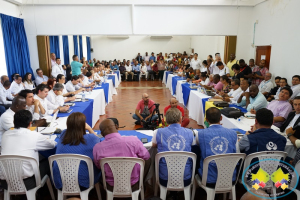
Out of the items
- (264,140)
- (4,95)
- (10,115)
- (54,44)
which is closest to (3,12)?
(4,95)

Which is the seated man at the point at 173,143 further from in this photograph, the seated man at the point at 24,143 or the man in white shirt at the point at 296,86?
the man in white shirt at the point at 296,86

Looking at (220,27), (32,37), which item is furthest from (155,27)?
(32,37)

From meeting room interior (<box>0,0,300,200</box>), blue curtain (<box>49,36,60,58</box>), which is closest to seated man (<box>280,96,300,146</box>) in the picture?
meeting room interior (<box>0,0,300,200</box>)

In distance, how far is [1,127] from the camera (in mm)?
2727

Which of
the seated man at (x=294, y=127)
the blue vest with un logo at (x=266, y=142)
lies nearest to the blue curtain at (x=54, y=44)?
the seated man at (x=294, y=127)

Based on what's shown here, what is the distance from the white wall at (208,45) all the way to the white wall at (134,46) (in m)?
0.97

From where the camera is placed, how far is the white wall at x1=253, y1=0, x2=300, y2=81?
491 cm

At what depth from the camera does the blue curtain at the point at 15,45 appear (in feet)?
19.2

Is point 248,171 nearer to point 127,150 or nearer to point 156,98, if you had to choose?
point 127,150

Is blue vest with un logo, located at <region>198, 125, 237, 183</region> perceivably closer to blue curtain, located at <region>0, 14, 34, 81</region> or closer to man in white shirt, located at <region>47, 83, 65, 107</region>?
man in white shirt, located at <region>47, 83, 65, 107</region>

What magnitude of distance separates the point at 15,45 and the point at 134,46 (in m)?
9.08

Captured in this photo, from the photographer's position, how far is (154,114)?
14.3ft

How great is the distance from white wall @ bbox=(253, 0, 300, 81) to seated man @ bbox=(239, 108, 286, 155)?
137 inches

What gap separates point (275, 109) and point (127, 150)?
8.13 feet
